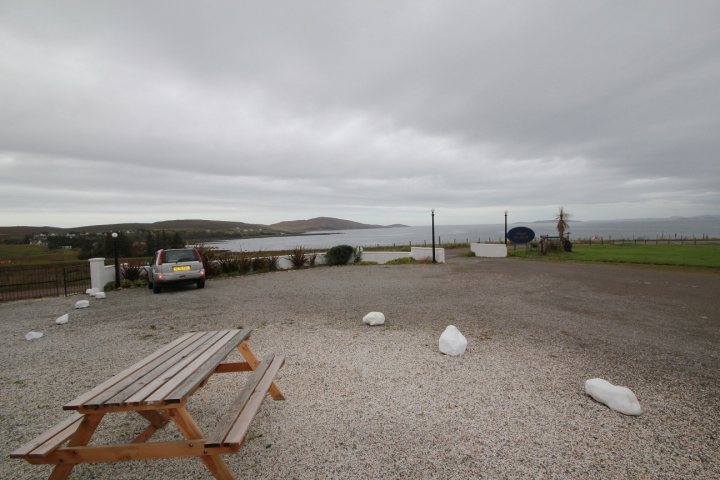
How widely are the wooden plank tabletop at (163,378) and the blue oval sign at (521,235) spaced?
71.0 feet

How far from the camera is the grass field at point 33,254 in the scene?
23564mm

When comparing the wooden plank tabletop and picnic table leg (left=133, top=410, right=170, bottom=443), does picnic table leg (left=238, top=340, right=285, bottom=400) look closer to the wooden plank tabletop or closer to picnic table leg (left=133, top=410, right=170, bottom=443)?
the wooden plank tabletop

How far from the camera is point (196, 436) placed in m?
1.89

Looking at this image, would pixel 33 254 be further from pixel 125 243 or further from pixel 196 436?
pixel 196 436

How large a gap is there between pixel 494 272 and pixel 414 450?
1149cm

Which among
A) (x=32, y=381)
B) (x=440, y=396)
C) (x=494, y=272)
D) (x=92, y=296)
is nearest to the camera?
(x=440, y=396)

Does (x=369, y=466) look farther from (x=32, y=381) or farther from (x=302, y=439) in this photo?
(x=32, y=381)

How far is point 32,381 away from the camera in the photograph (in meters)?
3.87

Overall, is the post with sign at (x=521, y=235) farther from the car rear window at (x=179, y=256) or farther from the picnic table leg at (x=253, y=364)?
the picnic table leg at (x=253, y=364)

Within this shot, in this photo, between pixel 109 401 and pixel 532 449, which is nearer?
pixel 109 401

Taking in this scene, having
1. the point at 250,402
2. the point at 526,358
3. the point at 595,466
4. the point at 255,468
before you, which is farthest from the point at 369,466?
the point at 526,358

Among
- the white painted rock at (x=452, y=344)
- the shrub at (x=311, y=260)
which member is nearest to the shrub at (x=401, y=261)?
the shrub at (x=311, y=260)

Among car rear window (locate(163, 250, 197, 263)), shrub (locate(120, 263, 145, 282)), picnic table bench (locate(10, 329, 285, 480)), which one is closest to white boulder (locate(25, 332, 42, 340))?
car rear window (locate(163, 250, 197, 263))

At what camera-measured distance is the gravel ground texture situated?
2320 millimetres
